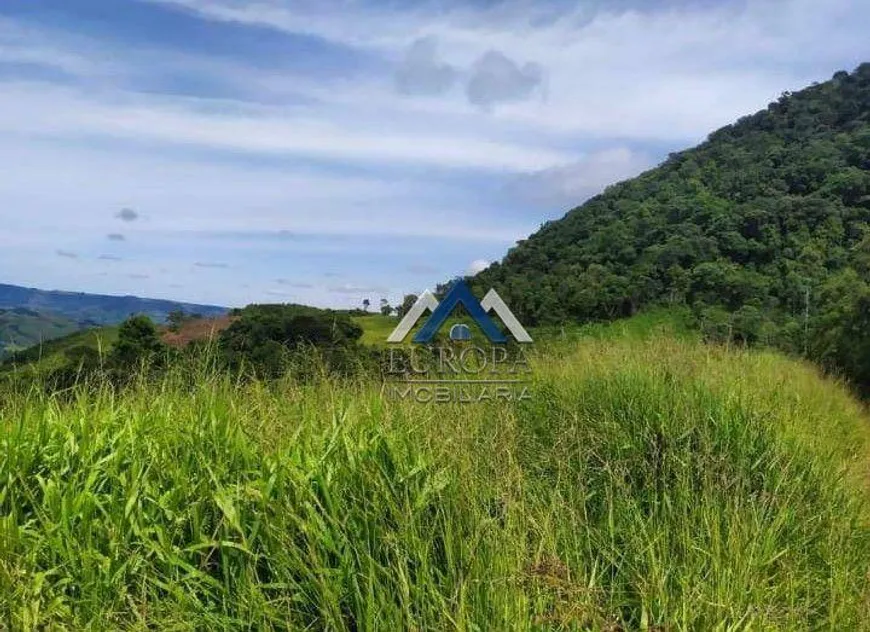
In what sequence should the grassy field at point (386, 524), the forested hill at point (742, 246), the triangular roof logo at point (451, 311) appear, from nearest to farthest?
1. the grassy field at point (386, 524)
2. the triangular roof logo at point (451, 311)
3. the forested hill at point (742, 246)

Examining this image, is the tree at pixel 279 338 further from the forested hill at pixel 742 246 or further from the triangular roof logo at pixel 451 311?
the forested hill at pixel 742 246

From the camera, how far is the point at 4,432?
392 cm

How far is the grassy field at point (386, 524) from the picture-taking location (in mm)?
2730

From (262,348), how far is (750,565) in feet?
13.8

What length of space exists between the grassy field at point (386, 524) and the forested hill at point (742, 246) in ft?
34.6

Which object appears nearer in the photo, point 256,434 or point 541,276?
point 256,434

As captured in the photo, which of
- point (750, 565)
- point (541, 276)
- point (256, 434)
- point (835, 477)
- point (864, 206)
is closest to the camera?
point (750, 565)

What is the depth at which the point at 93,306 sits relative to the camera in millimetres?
52625

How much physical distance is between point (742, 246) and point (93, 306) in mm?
45075

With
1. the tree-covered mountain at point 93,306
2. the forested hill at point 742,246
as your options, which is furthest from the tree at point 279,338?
the forested hill at point 742,246

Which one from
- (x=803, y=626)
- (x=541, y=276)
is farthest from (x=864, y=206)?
(x=803, y=626)

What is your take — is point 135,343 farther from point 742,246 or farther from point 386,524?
point 742,246

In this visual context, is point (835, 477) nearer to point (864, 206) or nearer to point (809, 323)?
point (809, 323)

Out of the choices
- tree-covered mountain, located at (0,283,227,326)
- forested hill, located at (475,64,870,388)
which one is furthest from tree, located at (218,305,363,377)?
forested hill, located at (475,64,870,388)
